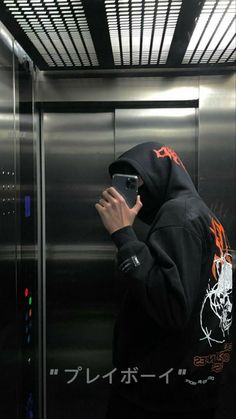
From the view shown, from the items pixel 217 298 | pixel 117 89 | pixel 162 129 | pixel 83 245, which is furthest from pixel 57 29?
pixel 217 298

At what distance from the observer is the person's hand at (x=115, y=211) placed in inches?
60.2

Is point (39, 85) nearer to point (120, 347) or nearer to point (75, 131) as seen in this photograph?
point (75, 131)

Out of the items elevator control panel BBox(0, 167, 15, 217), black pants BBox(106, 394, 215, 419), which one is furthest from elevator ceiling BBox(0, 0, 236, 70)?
black pants BBox(106, 394, 215, 419)

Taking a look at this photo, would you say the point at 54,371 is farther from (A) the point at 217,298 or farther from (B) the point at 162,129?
(B) the point at 162,129

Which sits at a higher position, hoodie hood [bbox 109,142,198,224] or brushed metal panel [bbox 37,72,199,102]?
brushed metal panel [bbox 37,72,199,102]

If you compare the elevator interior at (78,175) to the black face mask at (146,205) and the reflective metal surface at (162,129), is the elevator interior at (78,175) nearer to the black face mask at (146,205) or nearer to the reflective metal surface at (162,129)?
the reflective metal surface at (162,129)

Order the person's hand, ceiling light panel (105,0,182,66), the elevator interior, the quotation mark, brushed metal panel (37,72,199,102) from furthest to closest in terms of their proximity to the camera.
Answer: the quotation mark
brushed metal panel (37,72,199,102)
the elevator interior
the person's hand
ceiling light panel (105,0,182,66)

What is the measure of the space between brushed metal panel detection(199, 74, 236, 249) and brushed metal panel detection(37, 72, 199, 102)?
0.08 metres

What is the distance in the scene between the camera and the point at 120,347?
1648 mm

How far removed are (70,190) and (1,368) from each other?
31.3 inches

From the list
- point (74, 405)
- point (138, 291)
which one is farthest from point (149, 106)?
point (74, 405)

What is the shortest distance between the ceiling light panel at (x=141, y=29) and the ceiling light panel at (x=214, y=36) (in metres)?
0.09

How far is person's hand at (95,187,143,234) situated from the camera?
1.53 metres

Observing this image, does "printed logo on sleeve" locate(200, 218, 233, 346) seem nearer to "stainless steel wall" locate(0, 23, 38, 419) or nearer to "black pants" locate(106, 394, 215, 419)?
"black pants" locate(106, 394, 215, 419)
